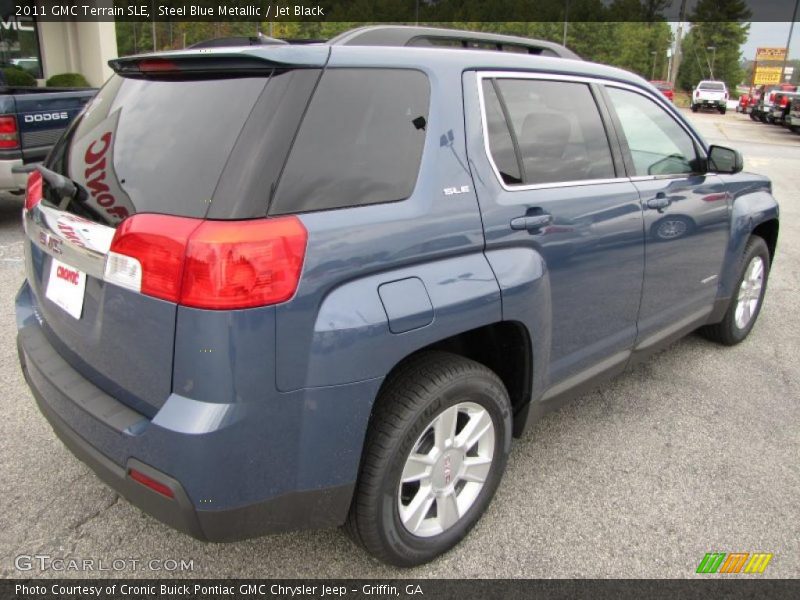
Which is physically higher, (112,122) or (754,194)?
(112,122)

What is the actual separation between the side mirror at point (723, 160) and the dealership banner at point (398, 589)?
7.27ft

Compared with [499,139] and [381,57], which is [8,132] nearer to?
[381,57]

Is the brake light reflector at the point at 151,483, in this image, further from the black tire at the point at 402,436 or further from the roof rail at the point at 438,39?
the roof rail at the point at 438,39

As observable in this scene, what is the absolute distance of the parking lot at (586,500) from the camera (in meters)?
2.39

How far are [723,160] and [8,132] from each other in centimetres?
629

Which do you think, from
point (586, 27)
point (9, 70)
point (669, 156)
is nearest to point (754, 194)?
point (669, 156)

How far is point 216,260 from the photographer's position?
5.56 feet

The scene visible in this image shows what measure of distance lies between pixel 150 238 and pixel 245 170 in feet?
1.05

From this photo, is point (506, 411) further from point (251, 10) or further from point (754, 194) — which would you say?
point (251, 10)

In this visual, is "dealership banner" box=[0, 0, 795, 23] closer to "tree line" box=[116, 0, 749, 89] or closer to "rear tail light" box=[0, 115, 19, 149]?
"tree line" box=[116, 0, 749, 89]

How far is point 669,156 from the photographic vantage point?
3465 millimetres

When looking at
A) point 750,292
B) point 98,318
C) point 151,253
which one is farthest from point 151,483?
point 750,292

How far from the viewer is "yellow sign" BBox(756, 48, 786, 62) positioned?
203ft

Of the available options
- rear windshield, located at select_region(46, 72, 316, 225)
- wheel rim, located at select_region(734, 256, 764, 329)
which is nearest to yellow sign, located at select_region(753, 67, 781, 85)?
wheel rim, located at select_region(734, 256, 764, 329)
